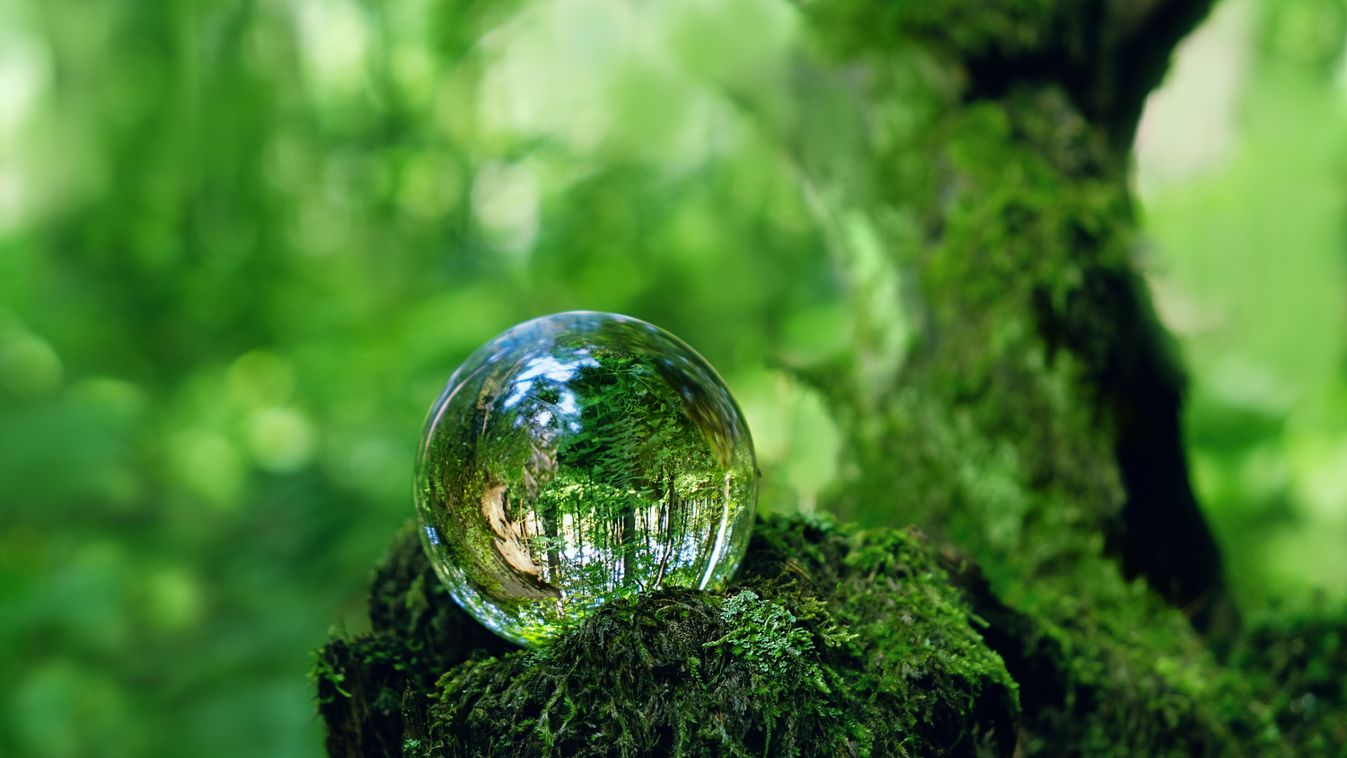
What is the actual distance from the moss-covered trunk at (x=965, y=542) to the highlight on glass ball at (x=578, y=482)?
0.20 feet

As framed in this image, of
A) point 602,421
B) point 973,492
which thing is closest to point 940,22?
point 973,492

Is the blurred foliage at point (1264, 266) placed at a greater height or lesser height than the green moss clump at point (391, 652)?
greater

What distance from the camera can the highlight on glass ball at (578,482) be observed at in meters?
1.49

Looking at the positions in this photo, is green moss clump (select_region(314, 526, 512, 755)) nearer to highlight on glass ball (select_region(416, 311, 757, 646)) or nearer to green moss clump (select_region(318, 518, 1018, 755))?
green moss clump (select_region(318, 518, 1018, 755))

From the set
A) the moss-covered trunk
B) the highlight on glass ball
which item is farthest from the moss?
the highlight on glass ball

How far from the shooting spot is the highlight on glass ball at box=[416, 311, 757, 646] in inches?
58.8

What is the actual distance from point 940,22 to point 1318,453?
20.2 ft

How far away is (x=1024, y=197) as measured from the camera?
268 cm

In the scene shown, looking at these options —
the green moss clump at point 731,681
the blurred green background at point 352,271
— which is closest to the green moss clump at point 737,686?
the green moss clump at point 731,681

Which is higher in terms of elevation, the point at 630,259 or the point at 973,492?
the point at 630,259

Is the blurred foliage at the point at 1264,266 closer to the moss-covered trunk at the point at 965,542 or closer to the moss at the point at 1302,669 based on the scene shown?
the moss-covered trunk at the point at 965,542

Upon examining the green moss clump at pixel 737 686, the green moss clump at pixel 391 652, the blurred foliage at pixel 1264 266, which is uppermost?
the blurred foliage at pixel 1264 266

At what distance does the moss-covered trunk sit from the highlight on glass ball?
0.20 feet

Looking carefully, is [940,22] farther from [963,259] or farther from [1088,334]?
[1088,334]
